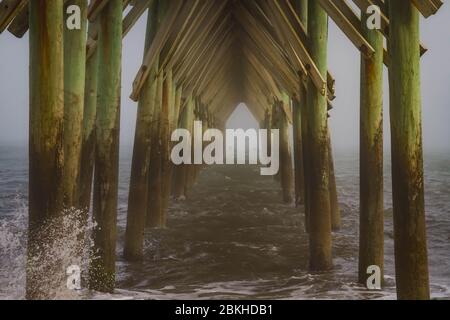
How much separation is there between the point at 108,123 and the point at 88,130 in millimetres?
1025

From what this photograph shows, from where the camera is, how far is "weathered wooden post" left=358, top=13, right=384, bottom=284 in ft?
14.8

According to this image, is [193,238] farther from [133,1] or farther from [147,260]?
[133,1]

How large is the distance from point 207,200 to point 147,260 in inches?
236

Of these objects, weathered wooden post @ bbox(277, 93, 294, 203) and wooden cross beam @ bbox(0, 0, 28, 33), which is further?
weathered wooden post @ bbox(277, 93, 294, 203)

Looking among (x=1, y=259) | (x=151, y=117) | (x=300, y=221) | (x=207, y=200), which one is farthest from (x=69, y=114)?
(x=207, y=200)

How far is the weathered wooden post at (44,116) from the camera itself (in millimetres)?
3084

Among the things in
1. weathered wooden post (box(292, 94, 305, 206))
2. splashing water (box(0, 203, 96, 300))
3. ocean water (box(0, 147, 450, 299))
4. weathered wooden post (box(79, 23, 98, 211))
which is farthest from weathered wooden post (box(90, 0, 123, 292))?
weathered wooden post (box(292, 94, 305, 206))

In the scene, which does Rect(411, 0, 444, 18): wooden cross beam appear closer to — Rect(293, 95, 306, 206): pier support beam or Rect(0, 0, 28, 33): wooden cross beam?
Rect(0, 0, 28, 33): wooden cross beam

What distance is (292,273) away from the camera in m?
5.41

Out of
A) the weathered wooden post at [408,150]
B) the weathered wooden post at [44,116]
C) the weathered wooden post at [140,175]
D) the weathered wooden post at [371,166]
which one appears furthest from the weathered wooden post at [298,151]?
the weathered wooden post at [44,116]

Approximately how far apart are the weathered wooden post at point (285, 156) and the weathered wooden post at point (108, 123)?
6.82m

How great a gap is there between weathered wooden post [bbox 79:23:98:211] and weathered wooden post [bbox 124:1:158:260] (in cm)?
50

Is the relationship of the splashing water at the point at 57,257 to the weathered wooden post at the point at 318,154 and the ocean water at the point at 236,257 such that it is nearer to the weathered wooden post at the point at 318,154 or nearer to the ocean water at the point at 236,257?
the ocean water at the point at 236,257

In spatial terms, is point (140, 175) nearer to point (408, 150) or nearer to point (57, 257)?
point (57, 257)
